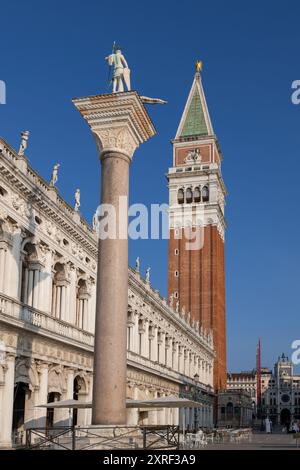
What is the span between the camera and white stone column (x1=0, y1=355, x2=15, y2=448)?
998 inches

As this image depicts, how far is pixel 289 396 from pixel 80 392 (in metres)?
164

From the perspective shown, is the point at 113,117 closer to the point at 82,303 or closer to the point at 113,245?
the point at 113,245

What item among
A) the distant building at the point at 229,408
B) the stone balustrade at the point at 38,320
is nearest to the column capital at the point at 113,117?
the stone balustrade at the point at 38,320

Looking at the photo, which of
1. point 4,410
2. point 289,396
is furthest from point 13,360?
point 289,396

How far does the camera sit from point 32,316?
28156 mm

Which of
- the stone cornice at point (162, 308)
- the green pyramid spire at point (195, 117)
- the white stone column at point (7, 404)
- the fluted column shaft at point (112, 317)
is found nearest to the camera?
the fluted column shaft at point (112, 317)

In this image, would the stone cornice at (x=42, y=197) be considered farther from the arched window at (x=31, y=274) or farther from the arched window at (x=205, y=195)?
the arched window at (x=205, y=195)

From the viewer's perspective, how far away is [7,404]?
84.1 feet

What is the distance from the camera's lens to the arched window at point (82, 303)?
36.3 metres

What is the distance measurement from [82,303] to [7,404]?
1176cm

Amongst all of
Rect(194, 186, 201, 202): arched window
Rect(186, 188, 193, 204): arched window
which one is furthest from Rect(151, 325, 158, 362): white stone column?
Rect(186, 188, 193, 204): arched window

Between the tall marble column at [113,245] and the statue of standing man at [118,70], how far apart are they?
42.3 inches

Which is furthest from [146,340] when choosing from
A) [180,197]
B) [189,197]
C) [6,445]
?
[180,197]
